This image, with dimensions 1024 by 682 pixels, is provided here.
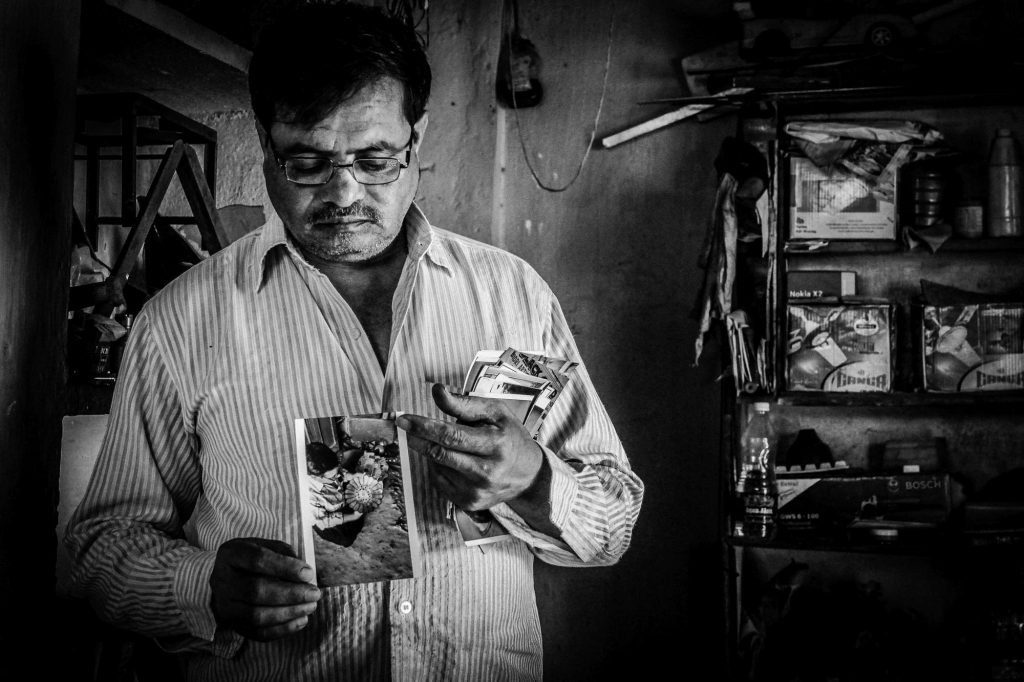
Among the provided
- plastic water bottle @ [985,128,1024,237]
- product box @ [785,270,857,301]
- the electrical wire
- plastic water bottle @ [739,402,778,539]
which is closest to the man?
plastic water bottle @ [739,402,778,539]

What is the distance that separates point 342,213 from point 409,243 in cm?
19

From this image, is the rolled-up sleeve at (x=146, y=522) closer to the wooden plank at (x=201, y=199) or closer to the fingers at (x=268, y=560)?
the fingers at (x=268, y=560)

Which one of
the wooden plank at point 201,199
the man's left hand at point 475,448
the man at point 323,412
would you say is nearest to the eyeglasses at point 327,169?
the man at point 323,412

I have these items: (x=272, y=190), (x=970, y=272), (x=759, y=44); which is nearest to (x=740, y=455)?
(x=970, y=272)

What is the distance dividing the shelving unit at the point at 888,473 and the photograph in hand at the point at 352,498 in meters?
1.91

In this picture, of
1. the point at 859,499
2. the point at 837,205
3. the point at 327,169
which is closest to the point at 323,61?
the point at 327,169

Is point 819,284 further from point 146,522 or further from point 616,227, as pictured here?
point 146,522

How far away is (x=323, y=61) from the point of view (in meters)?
1.51

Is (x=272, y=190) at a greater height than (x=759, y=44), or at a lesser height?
lesser

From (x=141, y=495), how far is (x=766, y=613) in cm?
225

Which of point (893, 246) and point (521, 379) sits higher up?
point (893, 246)

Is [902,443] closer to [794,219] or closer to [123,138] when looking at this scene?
[794,219]

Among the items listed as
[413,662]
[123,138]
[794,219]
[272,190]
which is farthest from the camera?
[794,219]

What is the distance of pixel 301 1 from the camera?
295 centimetres
